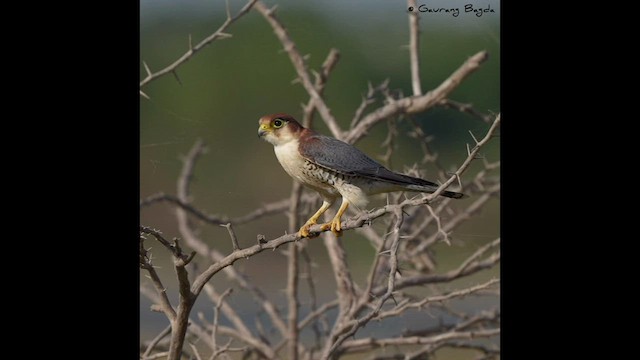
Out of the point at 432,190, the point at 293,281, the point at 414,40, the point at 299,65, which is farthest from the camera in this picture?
the point at 293,281

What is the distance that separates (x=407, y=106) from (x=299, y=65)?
59 centimetres

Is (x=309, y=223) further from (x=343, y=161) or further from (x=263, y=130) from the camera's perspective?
(x=263, y=130)

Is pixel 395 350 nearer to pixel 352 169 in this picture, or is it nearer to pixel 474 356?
pixel 474 356

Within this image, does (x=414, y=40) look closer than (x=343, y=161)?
No

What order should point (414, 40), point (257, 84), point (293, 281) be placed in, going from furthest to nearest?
point (293, 281) → point (257, 84) → point (414, 40)

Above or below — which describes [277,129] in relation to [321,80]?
below

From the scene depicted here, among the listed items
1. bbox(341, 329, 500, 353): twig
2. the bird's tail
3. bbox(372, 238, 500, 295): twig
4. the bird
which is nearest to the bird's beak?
the bird

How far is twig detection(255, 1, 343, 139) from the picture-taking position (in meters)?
3.72

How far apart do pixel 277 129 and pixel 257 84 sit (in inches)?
17.5

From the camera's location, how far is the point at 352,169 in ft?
11.0

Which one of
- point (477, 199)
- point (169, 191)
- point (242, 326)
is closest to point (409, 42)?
point (477, 199)

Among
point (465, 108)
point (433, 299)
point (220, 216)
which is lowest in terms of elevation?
point (433, 299)

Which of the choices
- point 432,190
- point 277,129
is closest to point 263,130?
point 277,129

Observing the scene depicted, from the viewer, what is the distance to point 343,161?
337cm
